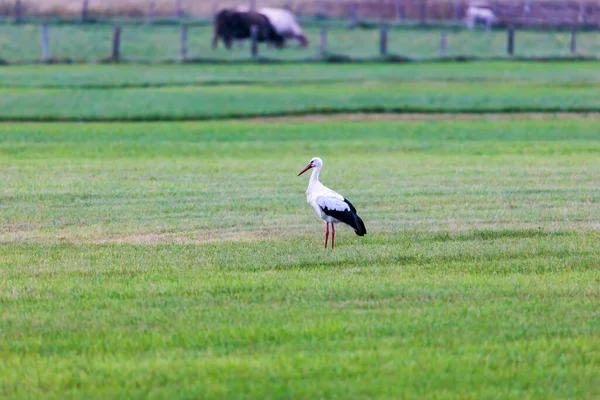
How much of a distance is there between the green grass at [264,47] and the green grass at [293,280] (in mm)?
32713

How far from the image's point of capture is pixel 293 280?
11289 millimetres

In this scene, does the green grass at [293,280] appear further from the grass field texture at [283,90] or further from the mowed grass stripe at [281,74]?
the mowed grass stripe at [281,74]

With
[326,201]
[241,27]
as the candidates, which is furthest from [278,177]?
[241,27]

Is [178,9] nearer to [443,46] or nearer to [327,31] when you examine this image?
[327,31]

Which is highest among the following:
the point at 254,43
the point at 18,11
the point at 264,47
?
the point at 18,11

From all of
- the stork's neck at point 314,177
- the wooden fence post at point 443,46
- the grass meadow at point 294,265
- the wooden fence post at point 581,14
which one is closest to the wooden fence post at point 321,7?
the wooden fence post at point 581,14

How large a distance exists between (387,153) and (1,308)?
1509 centimetres

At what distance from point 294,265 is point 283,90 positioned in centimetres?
2662

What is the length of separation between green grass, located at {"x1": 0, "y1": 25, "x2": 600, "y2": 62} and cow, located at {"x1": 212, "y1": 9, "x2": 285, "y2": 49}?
63 cm

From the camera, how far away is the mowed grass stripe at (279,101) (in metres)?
32.3

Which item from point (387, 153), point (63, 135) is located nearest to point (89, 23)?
point (63, 135)

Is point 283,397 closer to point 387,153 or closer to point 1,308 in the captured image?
point 1,308

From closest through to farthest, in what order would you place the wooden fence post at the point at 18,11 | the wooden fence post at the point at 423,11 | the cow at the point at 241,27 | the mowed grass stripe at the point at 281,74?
the mowed grass stripe at the point at 281,74 < the cow at the point at 241,27 < the wooden fence post at the point at 18,11 < the wooden fence post at the point at 423,11

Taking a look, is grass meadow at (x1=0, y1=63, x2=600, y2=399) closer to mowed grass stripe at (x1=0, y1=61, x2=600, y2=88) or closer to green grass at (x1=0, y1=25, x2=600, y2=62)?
mowed grass stripe at (x1=0, y1=61, x2=600, y2=88)
